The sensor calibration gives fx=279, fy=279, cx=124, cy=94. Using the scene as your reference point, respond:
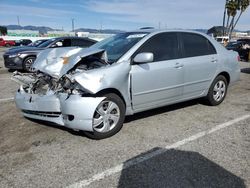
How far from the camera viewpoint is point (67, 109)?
3.99 meters

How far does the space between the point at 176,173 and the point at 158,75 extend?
1.98 metres

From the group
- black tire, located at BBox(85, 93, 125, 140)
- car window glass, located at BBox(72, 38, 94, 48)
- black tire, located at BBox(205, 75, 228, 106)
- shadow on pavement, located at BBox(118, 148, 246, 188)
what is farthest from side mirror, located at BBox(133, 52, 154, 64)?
car window glass, located at BBox(72, 38, 94, 48)

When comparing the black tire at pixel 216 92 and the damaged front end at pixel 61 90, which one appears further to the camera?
the black tire at pixel 216 92

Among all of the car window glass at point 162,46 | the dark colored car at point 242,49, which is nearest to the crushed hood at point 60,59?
the car window glass at point 162,46

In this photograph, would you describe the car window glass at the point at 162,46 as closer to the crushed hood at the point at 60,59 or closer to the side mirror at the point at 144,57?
the side mirror at the point at 144,57

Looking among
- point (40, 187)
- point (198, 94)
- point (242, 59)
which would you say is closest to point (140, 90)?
point (198, 94)

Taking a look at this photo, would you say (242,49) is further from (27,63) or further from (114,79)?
(114,79)

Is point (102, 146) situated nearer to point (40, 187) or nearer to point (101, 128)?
point (101, 128)

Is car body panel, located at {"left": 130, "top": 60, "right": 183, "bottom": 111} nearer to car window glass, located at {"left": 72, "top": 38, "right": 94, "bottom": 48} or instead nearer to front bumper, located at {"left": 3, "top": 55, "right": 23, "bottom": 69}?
car window glass, located at {"left": 72, "top": 38, "right": 94, "bottom": 48}

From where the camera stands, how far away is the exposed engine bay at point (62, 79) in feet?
13.3

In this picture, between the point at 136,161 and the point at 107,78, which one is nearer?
the point at 136,161

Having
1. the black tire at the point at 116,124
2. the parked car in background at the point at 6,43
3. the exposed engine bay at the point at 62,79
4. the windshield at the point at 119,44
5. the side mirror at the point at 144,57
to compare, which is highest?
the windshield at the point at 119,44

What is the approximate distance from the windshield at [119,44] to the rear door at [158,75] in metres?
0.22

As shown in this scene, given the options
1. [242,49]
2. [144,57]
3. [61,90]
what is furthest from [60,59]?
[242,49]
